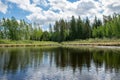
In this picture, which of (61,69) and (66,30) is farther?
(66,30)

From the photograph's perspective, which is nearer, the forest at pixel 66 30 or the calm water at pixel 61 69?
the calm water at pixel 61 69

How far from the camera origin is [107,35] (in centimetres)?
14050

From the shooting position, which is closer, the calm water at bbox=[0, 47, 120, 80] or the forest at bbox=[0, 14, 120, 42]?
the calm water at bbox=[0, 47, 120, 80]

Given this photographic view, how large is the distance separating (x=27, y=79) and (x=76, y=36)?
151 metres

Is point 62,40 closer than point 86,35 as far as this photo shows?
No

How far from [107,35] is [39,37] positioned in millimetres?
75753

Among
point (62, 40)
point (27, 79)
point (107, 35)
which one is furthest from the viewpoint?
point (62, 40)

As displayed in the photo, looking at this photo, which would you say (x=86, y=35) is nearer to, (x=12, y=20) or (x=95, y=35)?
(x=95, y=35)

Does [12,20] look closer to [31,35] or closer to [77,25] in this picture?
[31,35]

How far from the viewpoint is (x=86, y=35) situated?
172250 millimetres

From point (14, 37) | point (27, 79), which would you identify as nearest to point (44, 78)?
point (27, 79)

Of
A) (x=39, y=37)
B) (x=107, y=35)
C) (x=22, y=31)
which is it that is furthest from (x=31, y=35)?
(x=107, y=35)

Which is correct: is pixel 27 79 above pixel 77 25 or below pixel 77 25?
below

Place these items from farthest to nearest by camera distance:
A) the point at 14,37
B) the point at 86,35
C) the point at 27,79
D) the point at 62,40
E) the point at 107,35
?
the point at 62,40 → the point at 86,35 → the point at 14,37 → the point at 107,35 → the point at 27,79
